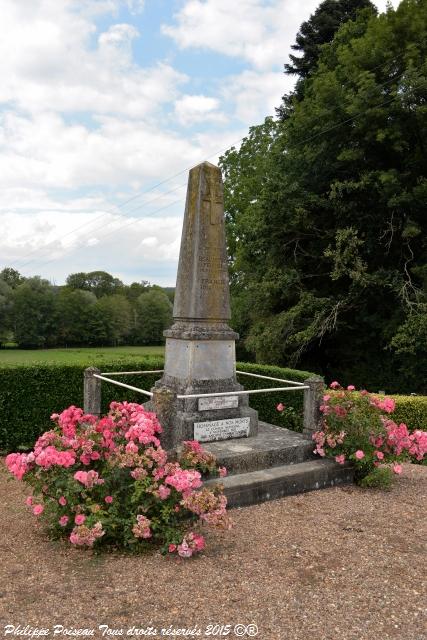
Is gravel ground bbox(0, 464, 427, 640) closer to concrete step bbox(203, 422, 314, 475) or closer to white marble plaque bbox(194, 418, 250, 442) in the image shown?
concrete step bbox(203, 422, 314, 475)

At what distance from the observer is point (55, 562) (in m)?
4.17

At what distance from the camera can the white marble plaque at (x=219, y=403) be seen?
6488 millimetres

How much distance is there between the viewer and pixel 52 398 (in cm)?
926

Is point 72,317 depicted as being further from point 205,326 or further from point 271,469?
point 271,469

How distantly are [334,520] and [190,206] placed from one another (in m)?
4.50

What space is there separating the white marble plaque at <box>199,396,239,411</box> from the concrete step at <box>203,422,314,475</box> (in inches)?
18.0

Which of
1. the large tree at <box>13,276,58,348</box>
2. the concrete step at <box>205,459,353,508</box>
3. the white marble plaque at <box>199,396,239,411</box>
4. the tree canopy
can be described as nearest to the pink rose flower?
the concrete step at <box>205,459,353,508</box>

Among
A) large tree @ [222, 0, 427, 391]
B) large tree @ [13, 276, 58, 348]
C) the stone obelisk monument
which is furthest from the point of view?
large tree @ [13, 276, 58, 348]

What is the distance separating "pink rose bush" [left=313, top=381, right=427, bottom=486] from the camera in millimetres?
6129

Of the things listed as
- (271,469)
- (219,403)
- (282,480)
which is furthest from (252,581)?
(219,403)

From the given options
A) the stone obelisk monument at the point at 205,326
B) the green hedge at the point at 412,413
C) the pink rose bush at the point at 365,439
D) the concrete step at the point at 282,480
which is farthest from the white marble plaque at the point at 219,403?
the green hedge at the point at 412,413

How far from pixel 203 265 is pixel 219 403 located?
6.30ft

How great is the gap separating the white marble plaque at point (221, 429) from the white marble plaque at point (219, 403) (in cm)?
18

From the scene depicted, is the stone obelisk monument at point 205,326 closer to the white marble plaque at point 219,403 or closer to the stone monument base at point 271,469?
the white marble plaque at point 219,403
